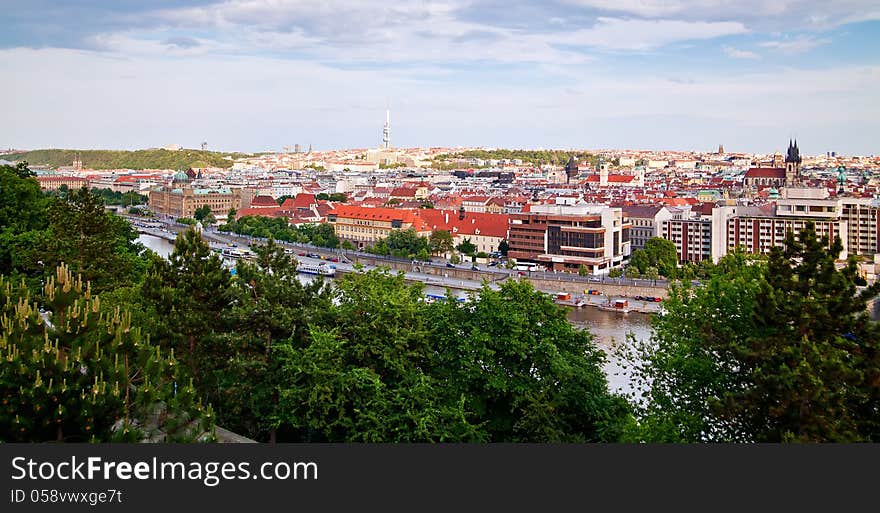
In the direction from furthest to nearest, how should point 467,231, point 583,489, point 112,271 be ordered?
point 467,231, point 112,271, point 583,489

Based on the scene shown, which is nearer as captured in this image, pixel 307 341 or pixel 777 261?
pixel 777 261

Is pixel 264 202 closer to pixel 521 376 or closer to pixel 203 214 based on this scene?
pixel 203 214

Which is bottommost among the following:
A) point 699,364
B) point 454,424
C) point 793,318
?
point 454,424

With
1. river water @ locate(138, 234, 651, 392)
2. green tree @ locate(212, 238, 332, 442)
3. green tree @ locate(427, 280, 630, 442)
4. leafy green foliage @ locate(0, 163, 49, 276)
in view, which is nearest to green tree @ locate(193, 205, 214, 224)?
river water @ locate(138, 234, 651, 392)

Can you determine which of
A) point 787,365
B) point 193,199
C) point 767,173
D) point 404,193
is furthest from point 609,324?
point 767,173

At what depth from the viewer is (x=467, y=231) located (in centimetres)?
1867

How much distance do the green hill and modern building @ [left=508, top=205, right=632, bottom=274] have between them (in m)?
43.8

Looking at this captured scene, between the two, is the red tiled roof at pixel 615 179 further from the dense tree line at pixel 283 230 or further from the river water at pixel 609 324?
the river water at pixel 609 324

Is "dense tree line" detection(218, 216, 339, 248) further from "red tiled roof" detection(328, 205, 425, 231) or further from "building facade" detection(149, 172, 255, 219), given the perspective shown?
"building facade" detection(149, 172, 255, 219)

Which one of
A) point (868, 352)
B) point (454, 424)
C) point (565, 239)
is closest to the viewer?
point (868, 352)

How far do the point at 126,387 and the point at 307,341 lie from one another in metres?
1.38

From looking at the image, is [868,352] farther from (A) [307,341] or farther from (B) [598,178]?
(B) [598,178]

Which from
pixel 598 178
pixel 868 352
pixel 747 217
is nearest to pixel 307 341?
pixel 868 352

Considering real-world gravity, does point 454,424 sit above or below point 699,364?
below
